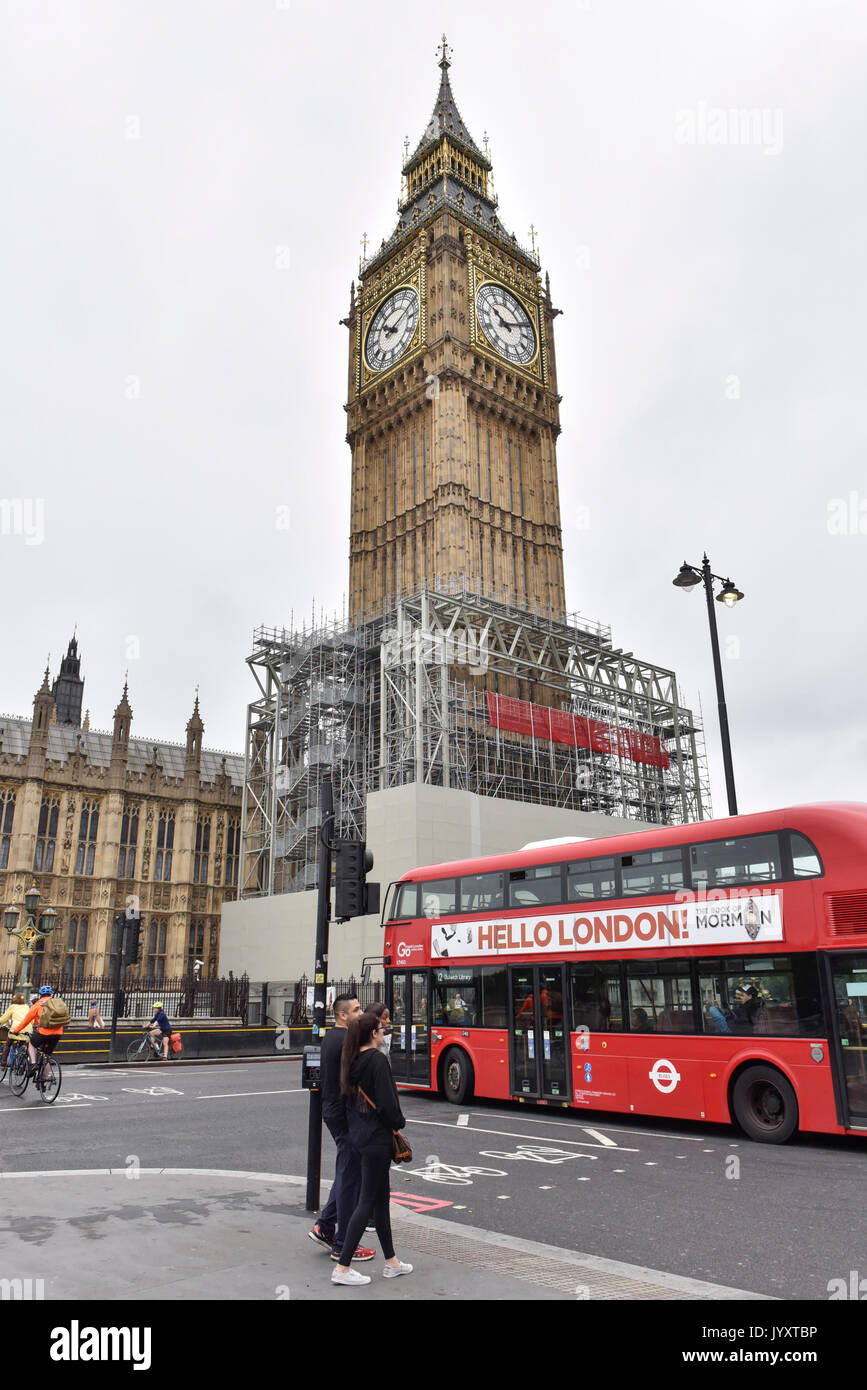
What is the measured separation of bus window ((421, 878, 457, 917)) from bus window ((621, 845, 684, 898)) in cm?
391

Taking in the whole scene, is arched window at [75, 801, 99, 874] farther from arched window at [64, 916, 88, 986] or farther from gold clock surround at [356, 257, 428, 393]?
gold clock surround at [356, 257, 428, 393]

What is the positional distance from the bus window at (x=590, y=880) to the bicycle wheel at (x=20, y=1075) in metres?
9.78

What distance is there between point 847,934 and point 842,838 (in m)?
1.15

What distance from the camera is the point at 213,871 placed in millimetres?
58531

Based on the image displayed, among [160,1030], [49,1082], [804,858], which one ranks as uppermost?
[804,858]

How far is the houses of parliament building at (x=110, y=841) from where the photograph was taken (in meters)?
52.6

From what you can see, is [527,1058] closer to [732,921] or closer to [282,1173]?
[732,921]

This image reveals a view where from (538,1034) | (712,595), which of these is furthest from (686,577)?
(538,1034)

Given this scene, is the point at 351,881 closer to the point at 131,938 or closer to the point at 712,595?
the point at 712,595

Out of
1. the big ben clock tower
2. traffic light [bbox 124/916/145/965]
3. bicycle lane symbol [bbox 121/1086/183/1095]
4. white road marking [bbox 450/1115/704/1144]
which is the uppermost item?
the big ben clock tower

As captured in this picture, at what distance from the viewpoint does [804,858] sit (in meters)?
11.9

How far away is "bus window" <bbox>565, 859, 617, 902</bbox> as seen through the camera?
14.2 metres

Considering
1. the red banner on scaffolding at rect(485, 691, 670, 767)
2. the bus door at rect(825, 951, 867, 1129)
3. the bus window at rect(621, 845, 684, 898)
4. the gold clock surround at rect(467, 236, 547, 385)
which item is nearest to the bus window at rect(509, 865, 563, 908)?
the bus window at rect(621, 845, 684, 898)

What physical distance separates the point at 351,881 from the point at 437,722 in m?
32.8
